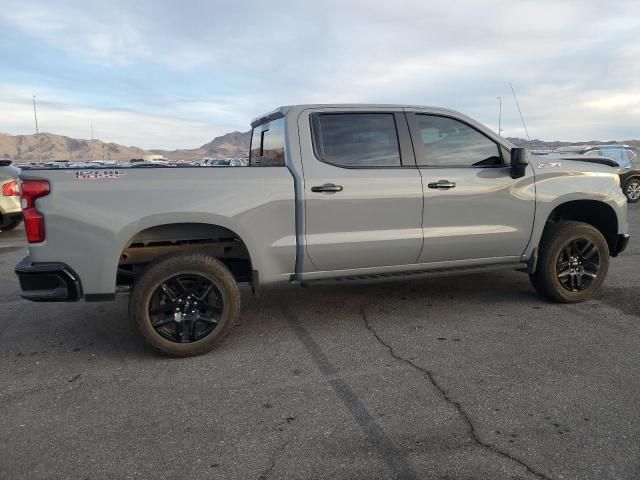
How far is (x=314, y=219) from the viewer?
400 centimetres

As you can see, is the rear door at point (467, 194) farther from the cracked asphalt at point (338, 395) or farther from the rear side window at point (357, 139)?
the cracked asphalt at point (338, 395)

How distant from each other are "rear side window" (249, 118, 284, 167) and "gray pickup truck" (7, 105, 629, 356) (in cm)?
3

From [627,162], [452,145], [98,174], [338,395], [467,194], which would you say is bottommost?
[338,395]

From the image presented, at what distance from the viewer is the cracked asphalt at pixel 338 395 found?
252 centimetres

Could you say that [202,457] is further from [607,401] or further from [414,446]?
[607,401]

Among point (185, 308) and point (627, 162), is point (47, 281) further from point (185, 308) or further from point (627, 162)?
point (627, 162)

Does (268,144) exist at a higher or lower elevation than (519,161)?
higher

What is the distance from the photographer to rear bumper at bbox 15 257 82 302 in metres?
3.50

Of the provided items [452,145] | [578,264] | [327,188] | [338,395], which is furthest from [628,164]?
[338,395]

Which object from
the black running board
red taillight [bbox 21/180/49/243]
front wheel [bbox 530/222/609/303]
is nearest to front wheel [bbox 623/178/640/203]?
front wheel [bbox 530/222/609/303]

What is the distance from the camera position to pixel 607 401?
307 centimetres

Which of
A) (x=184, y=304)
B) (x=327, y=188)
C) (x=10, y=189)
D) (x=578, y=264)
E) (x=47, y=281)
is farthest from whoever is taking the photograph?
(x=10, y=189)

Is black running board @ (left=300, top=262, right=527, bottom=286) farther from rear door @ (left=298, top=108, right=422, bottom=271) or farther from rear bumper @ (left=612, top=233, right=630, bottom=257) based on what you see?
rear bumper @ (left=612, top=233, right=630, bottom=257)

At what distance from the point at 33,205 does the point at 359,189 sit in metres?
2.40
